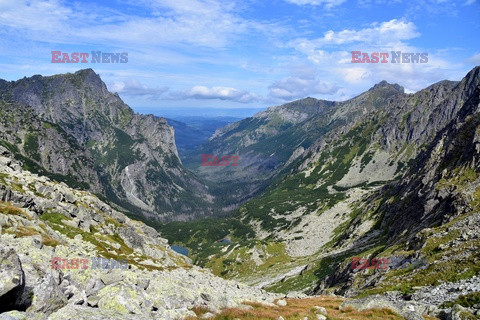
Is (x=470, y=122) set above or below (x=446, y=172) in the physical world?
above

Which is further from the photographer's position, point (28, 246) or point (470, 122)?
point (470, 122)

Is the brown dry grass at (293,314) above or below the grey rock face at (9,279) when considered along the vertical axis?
below

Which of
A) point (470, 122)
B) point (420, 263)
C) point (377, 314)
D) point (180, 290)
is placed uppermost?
point (470, 122)

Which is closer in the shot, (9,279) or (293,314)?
(9,279)

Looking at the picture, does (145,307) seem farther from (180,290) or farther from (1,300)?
(1,300)

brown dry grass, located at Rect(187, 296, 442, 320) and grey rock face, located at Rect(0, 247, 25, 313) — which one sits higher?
grey rock face, located at Rect(0, 247, 25, 313)

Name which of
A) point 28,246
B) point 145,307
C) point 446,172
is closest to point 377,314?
point 145,307

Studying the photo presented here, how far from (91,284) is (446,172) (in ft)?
394

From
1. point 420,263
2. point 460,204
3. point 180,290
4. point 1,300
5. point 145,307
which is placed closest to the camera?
point 1,300

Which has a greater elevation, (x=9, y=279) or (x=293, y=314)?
(x=9, y=279)

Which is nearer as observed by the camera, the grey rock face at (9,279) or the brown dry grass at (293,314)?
the grey rock face at (9,279)

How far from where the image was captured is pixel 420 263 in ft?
197

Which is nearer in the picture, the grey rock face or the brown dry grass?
the grey rock face

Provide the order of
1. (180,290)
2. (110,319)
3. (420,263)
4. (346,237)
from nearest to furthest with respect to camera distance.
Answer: (110,319) < (180,290) < (420,263) < (346,237)
